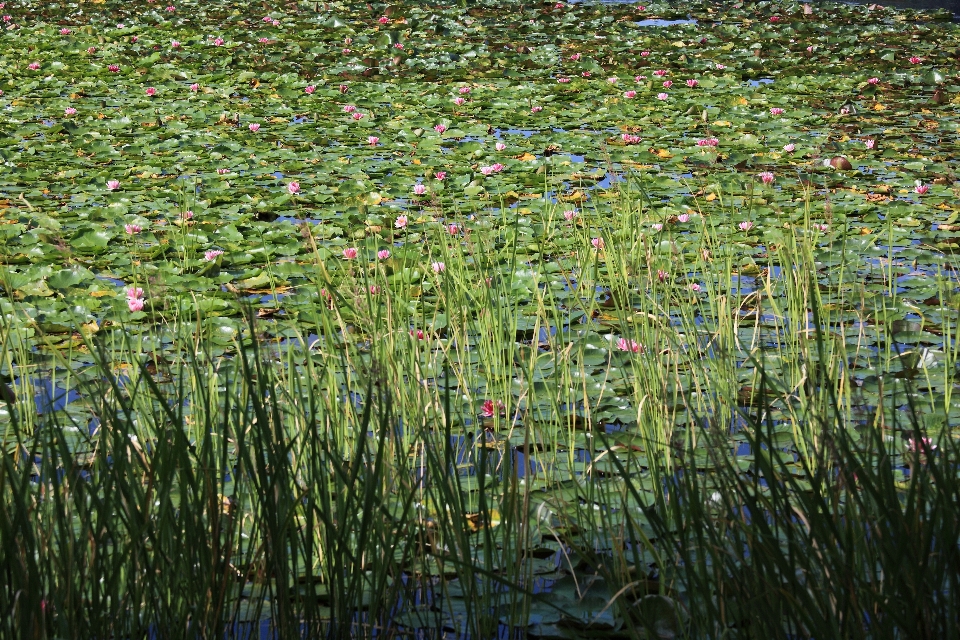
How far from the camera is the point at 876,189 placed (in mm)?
4652

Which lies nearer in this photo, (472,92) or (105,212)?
(105,212)

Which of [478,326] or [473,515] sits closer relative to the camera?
[473,515]

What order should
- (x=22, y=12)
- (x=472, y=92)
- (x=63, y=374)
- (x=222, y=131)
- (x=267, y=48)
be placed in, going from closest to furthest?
(x=63, y=374)
(x=222, y=131)
(x=472, y=92)
(x=267, y=48)
(x=22, y=12)

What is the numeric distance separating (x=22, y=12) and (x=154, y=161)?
284 inches

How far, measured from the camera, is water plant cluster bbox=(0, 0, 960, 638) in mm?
1542

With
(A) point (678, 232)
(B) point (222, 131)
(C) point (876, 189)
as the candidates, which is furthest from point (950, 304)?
(B) point (222, 131)

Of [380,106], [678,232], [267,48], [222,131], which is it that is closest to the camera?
[678,232]

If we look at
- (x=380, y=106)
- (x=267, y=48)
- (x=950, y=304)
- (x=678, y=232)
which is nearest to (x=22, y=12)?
(x=267, y=48)

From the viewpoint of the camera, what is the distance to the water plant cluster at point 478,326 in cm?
154

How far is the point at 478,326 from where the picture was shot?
2826mm

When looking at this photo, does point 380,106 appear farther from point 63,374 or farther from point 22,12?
point 22,12

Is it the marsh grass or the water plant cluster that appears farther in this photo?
the water plant cluster

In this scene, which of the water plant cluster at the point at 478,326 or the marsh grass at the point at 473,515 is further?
the water plant cluster at the point at 478,326

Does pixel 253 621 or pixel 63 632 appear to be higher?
pixel 63 632
